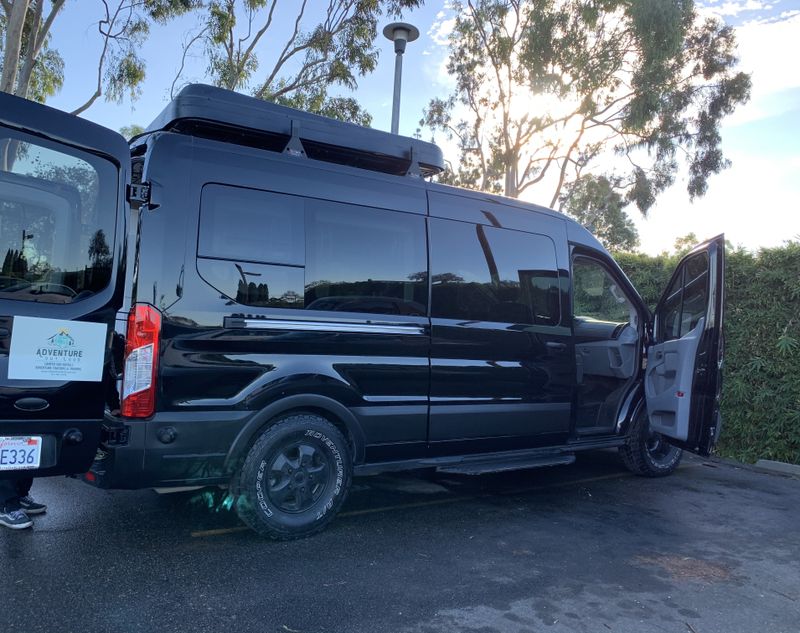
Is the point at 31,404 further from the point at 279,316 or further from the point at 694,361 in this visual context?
the point at 694,361

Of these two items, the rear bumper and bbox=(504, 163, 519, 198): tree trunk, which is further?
bbox=(504, 163, 519, 198): tree trunk

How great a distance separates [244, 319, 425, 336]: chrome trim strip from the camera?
3.63 metres

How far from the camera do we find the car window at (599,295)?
5.55 m

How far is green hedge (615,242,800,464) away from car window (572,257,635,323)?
2083mm

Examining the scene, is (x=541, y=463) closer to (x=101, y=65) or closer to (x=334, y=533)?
(x=334, y=533)

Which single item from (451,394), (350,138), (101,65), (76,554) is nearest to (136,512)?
(76,554)

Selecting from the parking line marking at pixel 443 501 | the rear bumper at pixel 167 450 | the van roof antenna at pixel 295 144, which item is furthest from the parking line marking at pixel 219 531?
the van roof antenna at pixel 295 144

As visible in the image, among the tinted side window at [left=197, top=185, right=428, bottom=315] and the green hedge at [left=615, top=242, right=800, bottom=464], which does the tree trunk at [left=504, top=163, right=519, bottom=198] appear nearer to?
the green hedge at [left=615, top=242, right=800, bottom=464]

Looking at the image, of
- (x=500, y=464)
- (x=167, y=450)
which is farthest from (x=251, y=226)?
(x=500, y=464)

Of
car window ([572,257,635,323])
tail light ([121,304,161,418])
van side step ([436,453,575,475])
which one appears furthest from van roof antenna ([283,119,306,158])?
car window ([572,257,635,323])

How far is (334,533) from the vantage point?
4.05 metres

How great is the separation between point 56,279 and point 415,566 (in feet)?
8.06

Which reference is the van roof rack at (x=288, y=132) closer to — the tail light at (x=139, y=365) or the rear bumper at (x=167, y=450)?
the tail light at (x=139, y=365)

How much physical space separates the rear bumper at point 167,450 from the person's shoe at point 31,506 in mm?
927
